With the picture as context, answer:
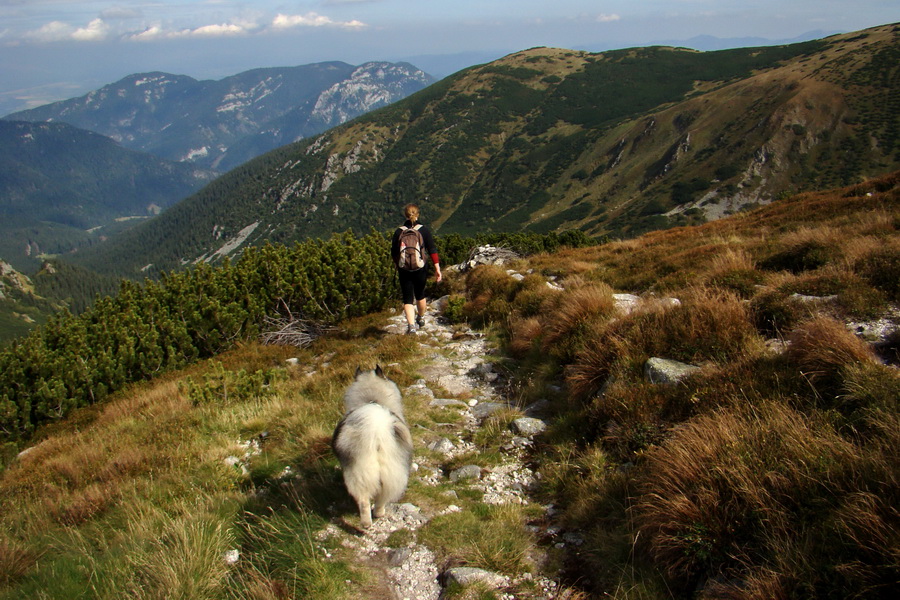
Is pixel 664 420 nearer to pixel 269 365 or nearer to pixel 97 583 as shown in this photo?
pixel 97 583

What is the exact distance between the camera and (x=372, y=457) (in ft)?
12.8

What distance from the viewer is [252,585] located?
323 cm

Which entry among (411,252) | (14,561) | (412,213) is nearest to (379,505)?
(14,561)

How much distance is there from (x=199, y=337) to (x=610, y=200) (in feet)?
631

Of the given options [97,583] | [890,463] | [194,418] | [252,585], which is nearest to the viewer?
[890,463]

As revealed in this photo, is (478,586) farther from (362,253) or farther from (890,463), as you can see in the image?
(362,253)

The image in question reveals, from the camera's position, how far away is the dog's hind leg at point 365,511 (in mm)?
4016

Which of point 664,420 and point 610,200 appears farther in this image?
point 610,200

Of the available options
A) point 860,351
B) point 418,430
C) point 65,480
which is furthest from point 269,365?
point 860,351

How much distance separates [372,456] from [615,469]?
222 cm

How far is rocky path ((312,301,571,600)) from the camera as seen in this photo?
11.3ft

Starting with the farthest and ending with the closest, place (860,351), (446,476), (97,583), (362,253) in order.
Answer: (362,253) < (446,476) < (860,351) < (97,583)

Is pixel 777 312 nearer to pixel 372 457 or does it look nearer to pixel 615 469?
pixel 615 469

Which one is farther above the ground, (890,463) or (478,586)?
(890,463)
